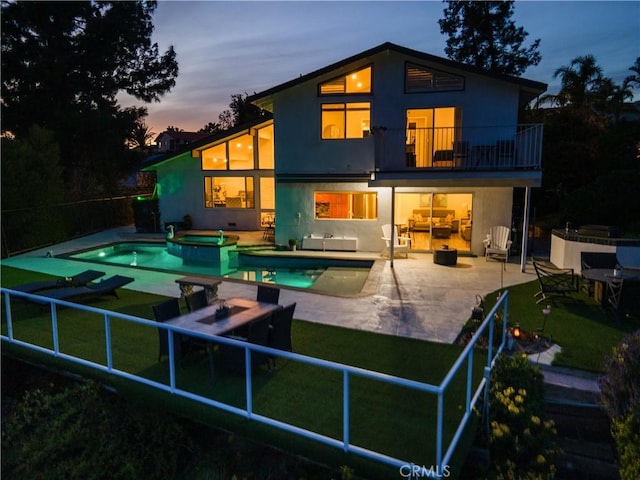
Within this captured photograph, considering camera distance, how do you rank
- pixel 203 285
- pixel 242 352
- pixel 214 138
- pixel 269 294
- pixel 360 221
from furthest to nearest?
pixel 214 138 < pixel 360 221 < pixel 203 285 < pixel 269 294 < pixel 242 352

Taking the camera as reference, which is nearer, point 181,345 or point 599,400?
point 599,400

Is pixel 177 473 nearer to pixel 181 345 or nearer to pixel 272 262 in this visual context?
pixel 181 345

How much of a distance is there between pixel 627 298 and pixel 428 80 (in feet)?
33.0

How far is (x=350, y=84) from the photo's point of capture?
54.2 feet

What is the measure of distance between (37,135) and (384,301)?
51.0 ft

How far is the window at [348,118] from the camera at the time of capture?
16516mm

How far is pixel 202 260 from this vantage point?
17.3 m

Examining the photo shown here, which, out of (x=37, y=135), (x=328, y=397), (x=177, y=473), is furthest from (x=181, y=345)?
(x=37, y=135)

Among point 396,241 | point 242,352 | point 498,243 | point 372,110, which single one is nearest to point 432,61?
point 372,110

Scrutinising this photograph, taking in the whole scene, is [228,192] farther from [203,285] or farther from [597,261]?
[597,261]

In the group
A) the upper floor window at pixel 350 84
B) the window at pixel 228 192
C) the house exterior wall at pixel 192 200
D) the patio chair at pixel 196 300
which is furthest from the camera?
the house exterior wall at pixel 192 200

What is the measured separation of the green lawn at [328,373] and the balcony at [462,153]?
515 cm

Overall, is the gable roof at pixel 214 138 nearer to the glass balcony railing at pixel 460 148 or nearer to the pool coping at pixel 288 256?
the pool coping at pixel 288 256

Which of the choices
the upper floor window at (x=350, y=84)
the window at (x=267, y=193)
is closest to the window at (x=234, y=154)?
the window at (x=267, y=193)
